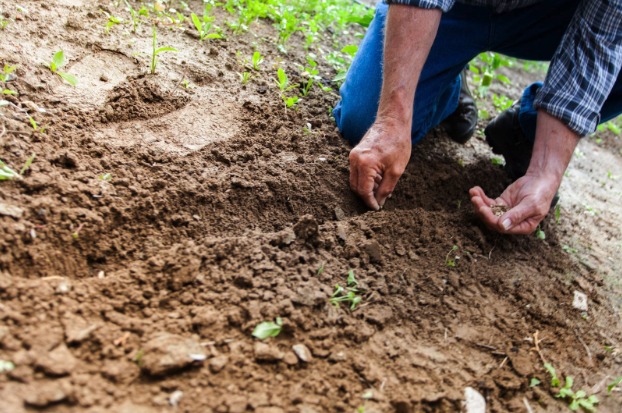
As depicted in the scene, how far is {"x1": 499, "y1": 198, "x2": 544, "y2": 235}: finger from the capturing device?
5.94 ft

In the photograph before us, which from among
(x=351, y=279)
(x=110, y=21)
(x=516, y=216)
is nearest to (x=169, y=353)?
(x=351, y=279)

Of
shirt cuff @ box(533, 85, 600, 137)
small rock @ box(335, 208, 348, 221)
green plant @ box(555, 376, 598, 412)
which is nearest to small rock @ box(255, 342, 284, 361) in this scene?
small rock @ box(335, 208, 348, 221)

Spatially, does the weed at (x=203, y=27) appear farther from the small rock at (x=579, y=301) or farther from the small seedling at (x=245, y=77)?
the small rock at (x=579, y=301)

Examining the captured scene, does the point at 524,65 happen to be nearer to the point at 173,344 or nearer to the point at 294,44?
the point at 294,44

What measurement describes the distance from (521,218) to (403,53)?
929 mm

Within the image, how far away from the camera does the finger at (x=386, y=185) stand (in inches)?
69.7

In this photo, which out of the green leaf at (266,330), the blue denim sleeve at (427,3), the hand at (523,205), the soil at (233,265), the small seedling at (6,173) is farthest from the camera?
the hand at (523,205)

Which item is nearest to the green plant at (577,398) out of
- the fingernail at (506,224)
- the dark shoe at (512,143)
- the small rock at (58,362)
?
the fingernail at (506,224)

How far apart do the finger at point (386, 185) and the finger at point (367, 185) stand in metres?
0.03

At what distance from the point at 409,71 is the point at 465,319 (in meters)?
1.09

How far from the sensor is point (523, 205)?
1849 mm

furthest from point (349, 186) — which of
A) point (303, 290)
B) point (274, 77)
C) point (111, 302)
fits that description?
point (111, 302)

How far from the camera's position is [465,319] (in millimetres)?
1485

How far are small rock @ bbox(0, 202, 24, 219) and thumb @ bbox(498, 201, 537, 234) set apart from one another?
187cm
